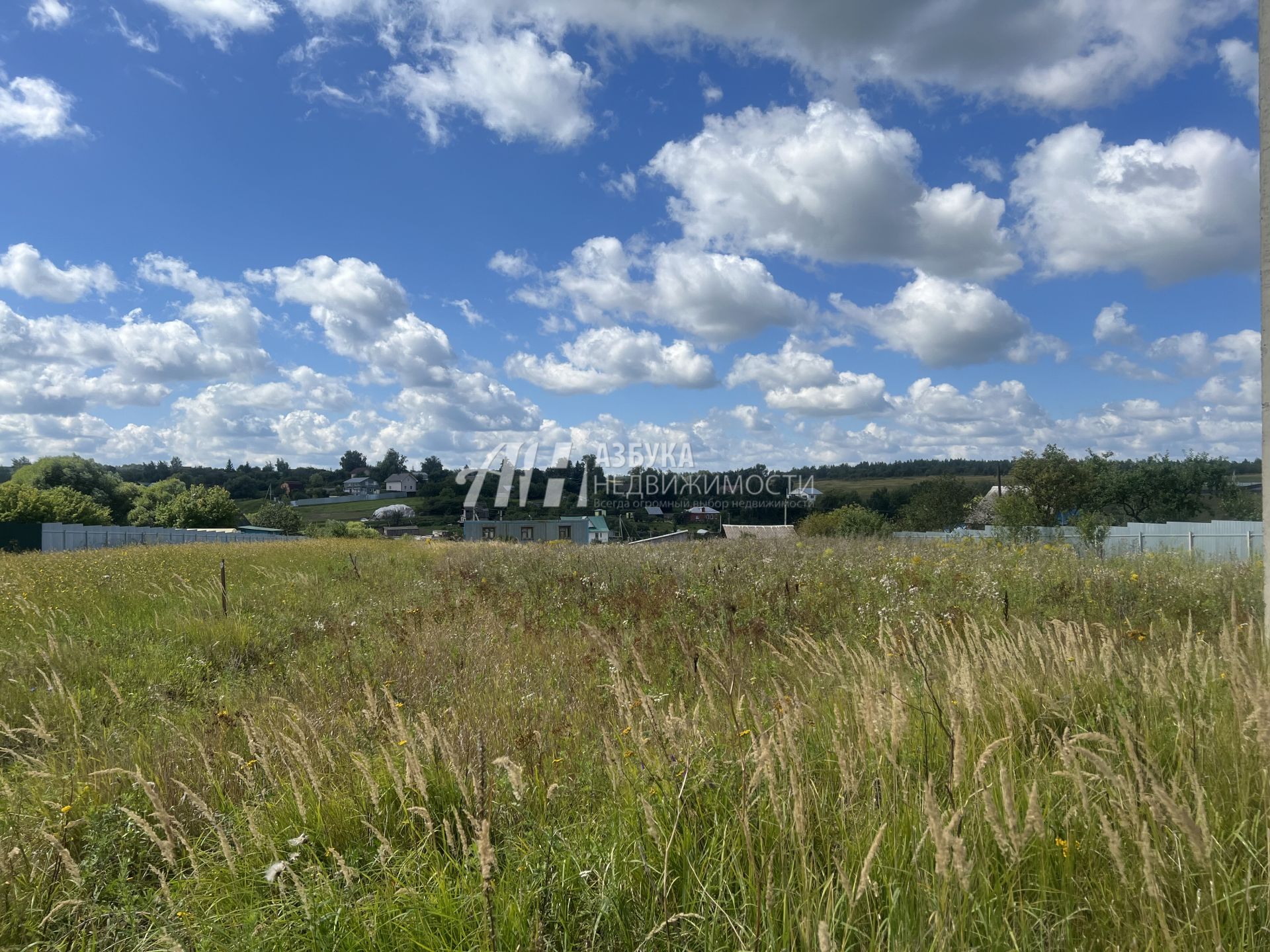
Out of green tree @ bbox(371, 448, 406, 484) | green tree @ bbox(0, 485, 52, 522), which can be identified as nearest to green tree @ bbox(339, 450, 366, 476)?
A: green tree @ bbox(371, 448, 406, 484)

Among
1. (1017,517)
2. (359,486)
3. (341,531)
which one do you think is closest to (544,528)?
(341,531)

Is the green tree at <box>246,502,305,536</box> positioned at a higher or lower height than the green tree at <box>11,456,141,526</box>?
lower

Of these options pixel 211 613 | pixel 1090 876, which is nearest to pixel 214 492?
pixel 211 613

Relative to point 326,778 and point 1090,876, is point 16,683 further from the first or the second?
point 1090,876

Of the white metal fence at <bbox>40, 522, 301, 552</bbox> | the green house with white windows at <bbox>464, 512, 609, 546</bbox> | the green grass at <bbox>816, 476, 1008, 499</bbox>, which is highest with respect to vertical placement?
the green grass at <bbox>816, 476, 1008, 499</bbox>

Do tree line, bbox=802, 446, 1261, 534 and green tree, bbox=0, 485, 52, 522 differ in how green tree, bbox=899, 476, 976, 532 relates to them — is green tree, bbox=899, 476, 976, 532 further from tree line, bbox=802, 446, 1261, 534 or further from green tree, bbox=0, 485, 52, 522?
green tree, bbox=0, 485, 52, 522

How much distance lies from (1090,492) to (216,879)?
55.4m

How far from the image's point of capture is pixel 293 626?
7.88 metres

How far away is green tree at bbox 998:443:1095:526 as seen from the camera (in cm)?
4669

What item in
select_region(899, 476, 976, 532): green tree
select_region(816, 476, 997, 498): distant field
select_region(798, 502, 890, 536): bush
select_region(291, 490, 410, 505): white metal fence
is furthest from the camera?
select_region(291, 490, 410, 505): white metal fence

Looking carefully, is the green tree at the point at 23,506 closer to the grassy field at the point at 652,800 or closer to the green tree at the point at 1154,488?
the grassy field at the point at 652,800

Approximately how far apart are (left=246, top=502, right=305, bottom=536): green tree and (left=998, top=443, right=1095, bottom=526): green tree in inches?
2367

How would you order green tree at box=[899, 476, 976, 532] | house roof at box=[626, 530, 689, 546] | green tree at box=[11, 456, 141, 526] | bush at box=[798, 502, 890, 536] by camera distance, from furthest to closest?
green tree at box=[11, 456, 141, 526] < green tree at box=[899, 476, 976, 532] < bush at box=[798, 502, 890, 536] < house roof at box=[626, 530, 689, 546]

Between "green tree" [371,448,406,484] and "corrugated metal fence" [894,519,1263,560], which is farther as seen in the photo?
"green tree" [371,448,406,484]
